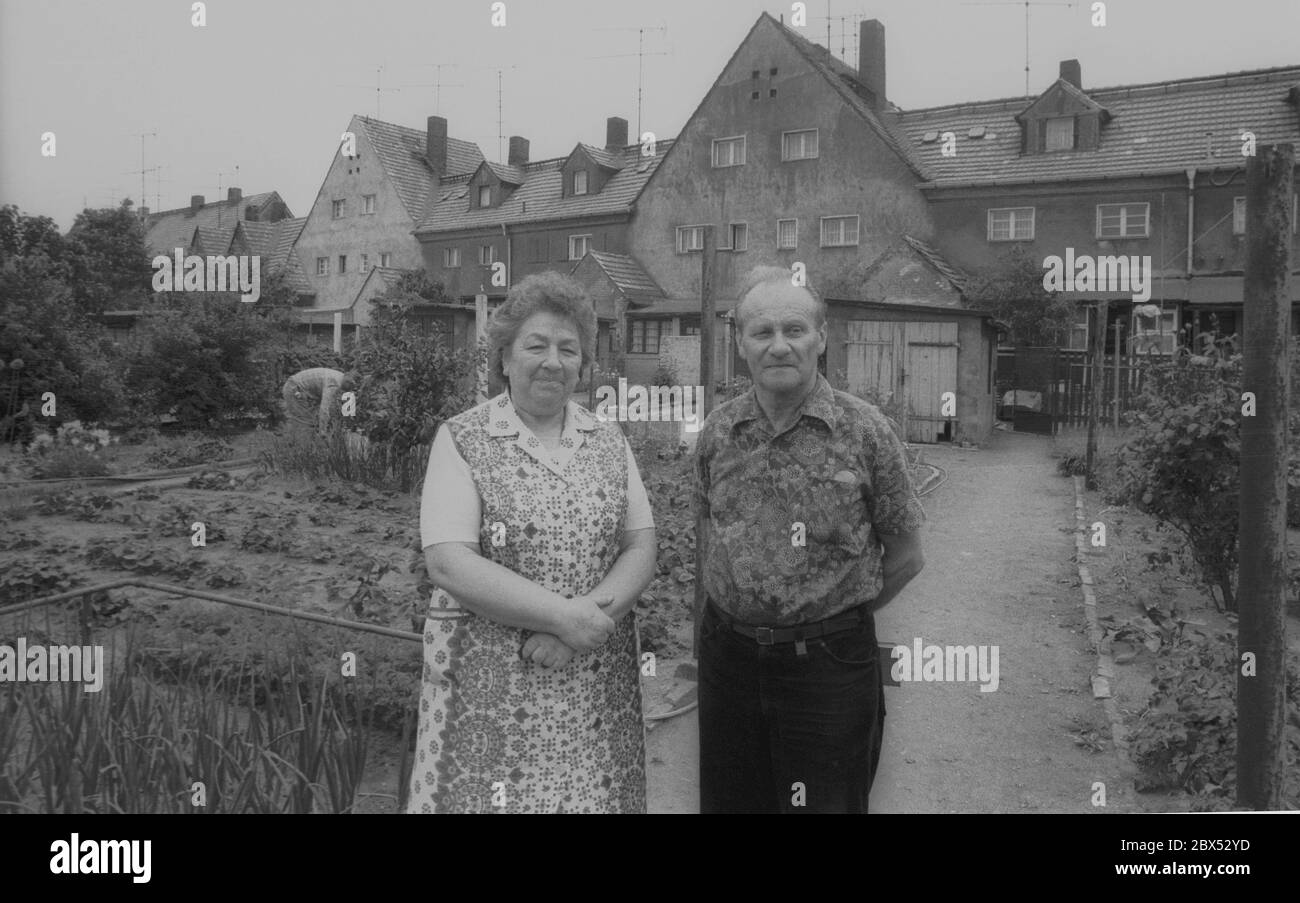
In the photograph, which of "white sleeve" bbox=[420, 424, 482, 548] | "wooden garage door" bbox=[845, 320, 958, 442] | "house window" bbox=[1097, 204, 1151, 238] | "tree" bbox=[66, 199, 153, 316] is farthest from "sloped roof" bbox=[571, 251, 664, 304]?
"white sleeve" bbox=[420, 424, 482, 548]

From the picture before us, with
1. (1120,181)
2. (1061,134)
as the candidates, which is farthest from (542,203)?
(1120,181)

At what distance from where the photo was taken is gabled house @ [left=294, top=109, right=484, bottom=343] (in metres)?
28.2

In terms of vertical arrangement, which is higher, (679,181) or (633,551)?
(679,181)

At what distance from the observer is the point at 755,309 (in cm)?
249

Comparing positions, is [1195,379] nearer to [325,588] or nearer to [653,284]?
[325,588]

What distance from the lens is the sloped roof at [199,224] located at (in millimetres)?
34688

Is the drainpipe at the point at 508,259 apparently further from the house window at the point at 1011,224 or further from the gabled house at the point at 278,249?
the house window at the point at 1011,224

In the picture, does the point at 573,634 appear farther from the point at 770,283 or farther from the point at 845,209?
the point at 845,209

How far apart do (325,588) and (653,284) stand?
21.8m

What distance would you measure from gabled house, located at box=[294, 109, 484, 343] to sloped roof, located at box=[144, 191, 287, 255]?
5223mm

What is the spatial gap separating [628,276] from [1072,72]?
11.9 m

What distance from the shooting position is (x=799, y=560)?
2510 millimetres

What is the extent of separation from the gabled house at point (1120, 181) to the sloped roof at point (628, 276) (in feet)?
23.3
